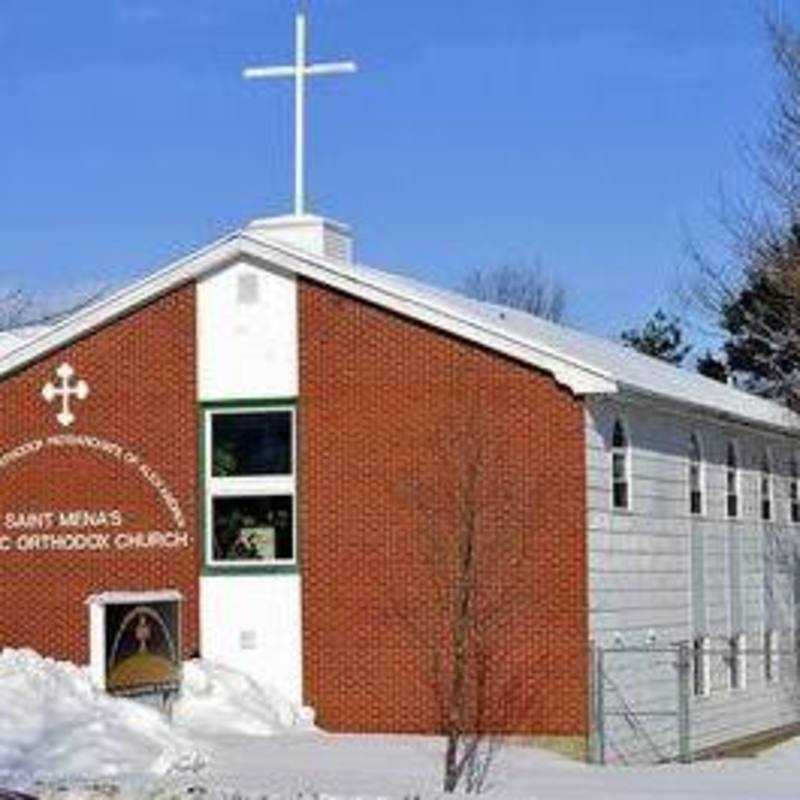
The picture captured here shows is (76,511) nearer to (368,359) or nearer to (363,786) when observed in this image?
(368,359)

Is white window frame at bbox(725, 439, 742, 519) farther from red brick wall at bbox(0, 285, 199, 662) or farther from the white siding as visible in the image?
red brick wall at bbox(0, 285, 199, 662)

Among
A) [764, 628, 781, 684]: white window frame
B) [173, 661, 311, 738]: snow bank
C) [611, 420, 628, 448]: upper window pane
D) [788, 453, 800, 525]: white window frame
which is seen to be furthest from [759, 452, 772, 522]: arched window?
[173, 661, 311, 738]: snow bank

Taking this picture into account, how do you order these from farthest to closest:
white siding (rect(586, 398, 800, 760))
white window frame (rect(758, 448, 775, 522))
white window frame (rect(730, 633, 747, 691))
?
white window frame (rect(758, 448, 775, 522)) < white window frame (rect(730, 633, 747, 691)) < white siding (rect(586, 398, 800, 760))

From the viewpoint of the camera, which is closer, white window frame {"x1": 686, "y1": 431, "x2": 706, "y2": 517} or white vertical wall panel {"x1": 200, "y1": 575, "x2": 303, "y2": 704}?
white vertical wall panel {"x1": 200, "y1": 575, "x2": 303, "y2": 704}

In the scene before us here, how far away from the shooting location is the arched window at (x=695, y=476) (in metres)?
31.6

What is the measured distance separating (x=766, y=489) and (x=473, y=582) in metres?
12.7

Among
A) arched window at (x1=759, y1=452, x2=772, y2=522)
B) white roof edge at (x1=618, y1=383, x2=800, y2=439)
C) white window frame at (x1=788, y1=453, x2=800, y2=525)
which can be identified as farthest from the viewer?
white window frame at (x1=788, y1=453, x2=800, y2=525)

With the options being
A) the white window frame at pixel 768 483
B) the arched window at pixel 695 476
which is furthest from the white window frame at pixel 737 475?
the arched window at pixel 695 476

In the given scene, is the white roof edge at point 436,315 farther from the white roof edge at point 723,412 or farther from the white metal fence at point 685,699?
the white metal fence at point 685,699

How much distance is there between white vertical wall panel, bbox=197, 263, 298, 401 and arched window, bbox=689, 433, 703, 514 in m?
7.22

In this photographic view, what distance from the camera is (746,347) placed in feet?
149

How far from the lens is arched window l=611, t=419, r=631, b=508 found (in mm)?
27562

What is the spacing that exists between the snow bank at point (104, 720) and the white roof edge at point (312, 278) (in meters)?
4.59

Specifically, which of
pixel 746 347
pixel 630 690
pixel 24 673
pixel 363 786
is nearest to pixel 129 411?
pixel 24 673
